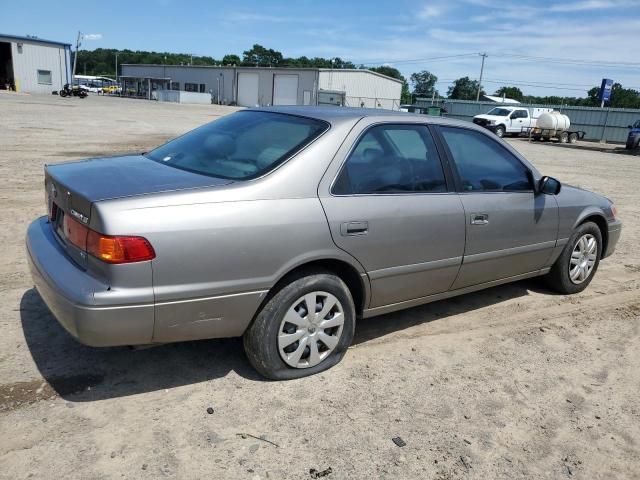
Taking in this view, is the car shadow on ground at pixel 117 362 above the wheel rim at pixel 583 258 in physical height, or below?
below

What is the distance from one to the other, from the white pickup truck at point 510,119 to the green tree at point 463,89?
7128 centimetres

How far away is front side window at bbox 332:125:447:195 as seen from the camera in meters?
3.37

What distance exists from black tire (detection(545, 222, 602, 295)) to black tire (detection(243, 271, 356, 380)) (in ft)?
8.47

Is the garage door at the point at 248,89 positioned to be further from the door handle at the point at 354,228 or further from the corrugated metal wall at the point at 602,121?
the door handle at the point at 354,228

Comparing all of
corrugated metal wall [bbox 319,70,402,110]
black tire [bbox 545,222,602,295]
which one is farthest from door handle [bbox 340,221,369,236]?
corrugated metal wall [bbox 319,70,402,110]

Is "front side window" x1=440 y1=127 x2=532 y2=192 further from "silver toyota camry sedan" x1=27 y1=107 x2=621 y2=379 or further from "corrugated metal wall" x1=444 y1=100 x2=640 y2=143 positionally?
"corrugated metal wall" x1=444 y1=100 x2=640 y2=143

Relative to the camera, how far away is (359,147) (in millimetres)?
3438

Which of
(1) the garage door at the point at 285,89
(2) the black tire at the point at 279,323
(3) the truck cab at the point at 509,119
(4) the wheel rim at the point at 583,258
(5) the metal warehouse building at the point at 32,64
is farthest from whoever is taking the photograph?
(1) the garage door at the point at 285,89

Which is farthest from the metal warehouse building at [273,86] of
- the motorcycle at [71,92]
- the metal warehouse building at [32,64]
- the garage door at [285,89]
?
the motorcycle at [71,92]

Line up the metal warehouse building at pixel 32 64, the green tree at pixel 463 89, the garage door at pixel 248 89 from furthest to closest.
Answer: the green tree at pixel 463 89, the garage door at pixel 248 89, the metal warehouse building at pixel 32 64

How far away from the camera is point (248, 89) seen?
63.6 metres

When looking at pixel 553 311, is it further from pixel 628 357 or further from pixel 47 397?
pixel 47 397

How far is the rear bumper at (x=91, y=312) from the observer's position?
8.52 feet

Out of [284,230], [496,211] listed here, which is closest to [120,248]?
[284,230]
